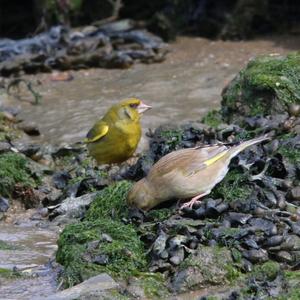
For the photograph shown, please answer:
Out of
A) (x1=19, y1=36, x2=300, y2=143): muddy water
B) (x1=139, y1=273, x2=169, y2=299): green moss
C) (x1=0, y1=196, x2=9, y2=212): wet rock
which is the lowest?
(x1=19, y1=36, x2=300, y2=143): muddy water

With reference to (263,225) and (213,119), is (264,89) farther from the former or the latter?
(263,225)

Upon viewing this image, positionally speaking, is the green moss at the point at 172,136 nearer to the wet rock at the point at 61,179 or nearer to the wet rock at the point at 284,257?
the wet rock at the point at 61,179

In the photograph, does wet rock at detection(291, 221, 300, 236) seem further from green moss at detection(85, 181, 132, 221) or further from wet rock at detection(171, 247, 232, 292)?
green moss at detection(85, 181, 132, 221)

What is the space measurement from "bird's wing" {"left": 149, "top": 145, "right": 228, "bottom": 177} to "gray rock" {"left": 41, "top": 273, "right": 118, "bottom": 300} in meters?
1.19

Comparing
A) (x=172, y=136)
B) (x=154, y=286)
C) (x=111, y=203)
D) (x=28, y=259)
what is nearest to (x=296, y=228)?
(x=154, y=286)

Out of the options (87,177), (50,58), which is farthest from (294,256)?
(50,58)

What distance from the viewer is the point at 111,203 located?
24.5 ft

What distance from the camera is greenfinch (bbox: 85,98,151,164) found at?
357 inches

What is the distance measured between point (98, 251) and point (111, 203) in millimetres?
1123

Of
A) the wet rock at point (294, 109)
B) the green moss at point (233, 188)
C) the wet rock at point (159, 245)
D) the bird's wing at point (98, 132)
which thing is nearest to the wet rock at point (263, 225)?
the green moss at point (233, 188)

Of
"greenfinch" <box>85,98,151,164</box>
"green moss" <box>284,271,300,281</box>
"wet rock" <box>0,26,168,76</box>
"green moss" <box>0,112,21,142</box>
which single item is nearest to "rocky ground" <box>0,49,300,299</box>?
"green moss" <box>284,271,300,281</box>

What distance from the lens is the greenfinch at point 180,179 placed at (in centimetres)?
694

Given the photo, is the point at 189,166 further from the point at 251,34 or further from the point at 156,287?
the point at 251,34

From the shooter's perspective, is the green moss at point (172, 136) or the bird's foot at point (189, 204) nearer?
the bird's foot at point (189, 204)
